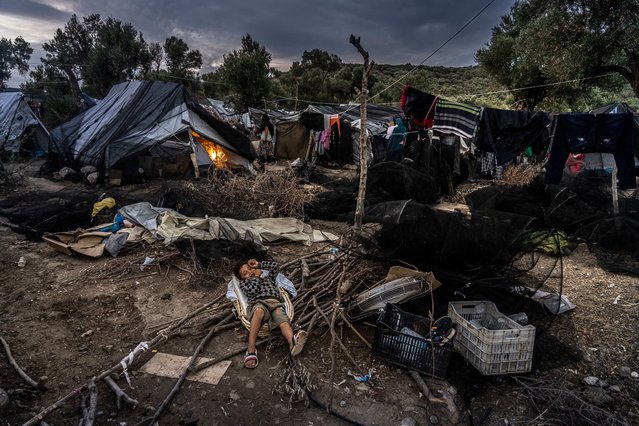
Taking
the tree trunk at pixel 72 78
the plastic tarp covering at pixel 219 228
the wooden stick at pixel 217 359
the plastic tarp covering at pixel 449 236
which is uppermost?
the tree trunk at pixel 72 78

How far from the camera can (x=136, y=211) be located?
6.59 m

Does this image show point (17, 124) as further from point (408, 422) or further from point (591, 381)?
point (591, 381)

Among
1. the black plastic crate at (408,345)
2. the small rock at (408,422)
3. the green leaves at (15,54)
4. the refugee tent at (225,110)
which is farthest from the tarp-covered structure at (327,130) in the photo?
the green leaves at (15,54)

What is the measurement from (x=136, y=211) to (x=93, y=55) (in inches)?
858

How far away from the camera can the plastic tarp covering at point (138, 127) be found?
10.9 metres

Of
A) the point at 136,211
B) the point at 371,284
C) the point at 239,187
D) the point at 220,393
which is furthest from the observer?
the point at 239,187

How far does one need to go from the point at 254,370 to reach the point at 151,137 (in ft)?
32.8

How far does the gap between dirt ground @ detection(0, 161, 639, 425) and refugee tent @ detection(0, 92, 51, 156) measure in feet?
45.0

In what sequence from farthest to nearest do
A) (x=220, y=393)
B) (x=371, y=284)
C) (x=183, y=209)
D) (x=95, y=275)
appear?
(x=183, y=209) → (x=95, y=275) → (x=371, y=284) → (x=220, y=393)

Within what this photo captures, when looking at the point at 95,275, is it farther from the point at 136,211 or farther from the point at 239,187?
the point at 239,187

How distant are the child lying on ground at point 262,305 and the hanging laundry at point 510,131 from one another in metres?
6.62

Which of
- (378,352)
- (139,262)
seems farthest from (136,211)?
(378,352)

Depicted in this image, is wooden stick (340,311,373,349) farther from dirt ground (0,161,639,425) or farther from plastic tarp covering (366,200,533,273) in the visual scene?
plastic tarp covering (366,200,533,273)

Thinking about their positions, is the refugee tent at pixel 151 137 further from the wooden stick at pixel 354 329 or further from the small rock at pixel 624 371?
the small rock at pixel 624 371
